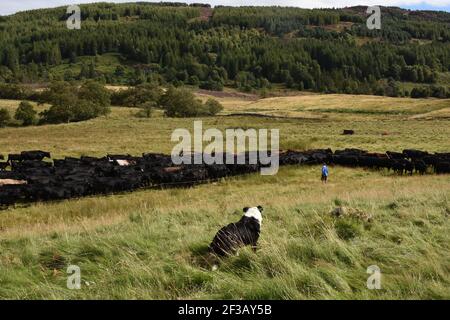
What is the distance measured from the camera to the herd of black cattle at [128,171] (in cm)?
2108

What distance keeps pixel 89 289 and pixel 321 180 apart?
2060 cm

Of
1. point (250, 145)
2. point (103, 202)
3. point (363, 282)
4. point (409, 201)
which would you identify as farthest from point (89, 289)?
point (250, 145)

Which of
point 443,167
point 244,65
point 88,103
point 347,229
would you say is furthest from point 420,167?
point 244,65

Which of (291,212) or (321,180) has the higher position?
(291,212)

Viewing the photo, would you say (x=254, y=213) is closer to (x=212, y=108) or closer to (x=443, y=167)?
(x=443, y=167)

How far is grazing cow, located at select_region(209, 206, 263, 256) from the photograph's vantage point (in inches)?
282

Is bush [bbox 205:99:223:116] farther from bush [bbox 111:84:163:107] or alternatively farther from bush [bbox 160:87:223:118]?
bush [bbox 111:84:163:107]

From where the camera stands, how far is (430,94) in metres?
Answer: 134
